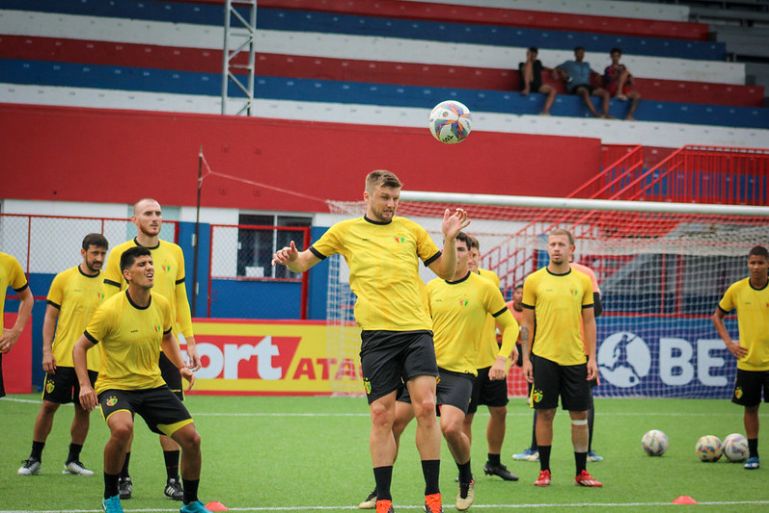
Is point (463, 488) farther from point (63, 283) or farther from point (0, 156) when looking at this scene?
point (0, 156)

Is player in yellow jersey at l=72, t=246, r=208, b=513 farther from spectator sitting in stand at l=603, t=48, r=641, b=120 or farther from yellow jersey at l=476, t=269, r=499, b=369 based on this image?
spectator sitting in stand at l=603, t=48, r=641, b=120

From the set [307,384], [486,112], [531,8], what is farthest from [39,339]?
[531,8]

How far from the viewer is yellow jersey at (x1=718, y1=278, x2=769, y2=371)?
1031cm

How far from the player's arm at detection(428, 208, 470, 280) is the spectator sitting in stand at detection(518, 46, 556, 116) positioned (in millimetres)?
18532

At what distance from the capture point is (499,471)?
30.1 feet

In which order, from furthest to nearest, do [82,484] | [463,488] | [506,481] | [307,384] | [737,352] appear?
1. [307,384]
2. [737,352]
3. [506,481]
4. [82,484]
5. [463,488]

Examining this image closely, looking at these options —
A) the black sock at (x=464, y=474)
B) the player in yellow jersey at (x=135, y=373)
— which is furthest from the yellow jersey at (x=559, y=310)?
the player in yellow jersey at (x=135, y=373)

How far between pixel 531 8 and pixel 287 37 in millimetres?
7200

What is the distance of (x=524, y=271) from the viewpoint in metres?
20.4

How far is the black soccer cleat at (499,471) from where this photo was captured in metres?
9.12

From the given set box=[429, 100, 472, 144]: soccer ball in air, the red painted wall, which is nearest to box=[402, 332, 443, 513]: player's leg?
box=[429, 100, 472, 144]: soccer ball in air

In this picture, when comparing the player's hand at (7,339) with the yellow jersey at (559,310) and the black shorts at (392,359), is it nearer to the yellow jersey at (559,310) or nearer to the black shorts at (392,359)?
the black shorts at (392,359)

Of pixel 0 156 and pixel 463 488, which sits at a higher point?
pixel 0 156

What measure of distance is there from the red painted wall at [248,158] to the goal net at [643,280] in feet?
4.63
